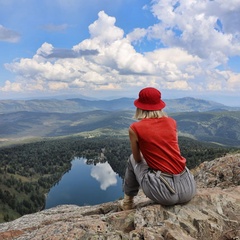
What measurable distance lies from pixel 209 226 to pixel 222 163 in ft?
30.2

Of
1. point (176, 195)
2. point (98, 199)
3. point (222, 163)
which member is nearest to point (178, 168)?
point (176, 195)

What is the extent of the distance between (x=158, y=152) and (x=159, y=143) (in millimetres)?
336

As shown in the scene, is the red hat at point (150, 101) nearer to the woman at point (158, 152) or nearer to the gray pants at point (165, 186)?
the woman at point (158, 152)

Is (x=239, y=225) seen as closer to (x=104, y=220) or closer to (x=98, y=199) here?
(x=104, y=220)

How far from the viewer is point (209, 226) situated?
961 centimetres

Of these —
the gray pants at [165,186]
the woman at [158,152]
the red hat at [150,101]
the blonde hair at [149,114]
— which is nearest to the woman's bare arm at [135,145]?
the woman at [158,152]

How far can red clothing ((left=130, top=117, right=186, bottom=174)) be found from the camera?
9648 millimetres

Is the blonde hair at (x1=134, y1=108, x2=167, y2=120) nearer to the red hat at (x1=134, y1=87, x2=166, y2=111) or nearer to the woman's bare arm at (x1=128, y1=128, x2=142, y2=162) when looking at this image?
the red hat at (x1=134, y1=87, x2=166, y2=111)

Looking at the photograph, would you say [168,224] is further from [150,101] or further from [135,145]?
[150,101]

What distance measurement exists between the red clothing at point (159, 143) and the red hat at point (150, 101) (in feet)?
1.44

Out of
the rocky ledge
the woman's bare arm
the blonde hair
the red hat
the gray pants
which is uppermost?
the red hat

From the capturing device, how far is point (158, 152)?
9812 millimetres

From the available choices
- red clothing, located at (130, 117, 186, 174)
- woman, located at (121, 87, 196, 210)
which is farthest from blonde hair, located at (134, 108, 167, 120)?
red clothing, located at (130, 117, 186, 174)

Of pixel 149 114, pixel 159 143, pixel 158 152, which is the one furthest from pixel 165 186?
pixel 149 114
